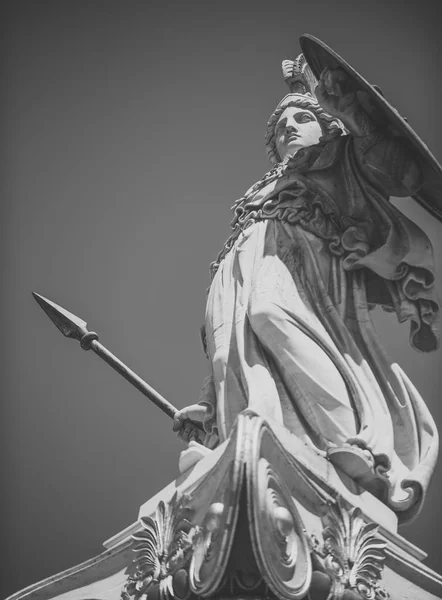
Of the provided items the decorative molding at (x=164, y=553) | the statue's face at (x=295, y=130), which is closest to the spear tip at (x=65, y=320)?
the statue's face at (x=295, y=130)

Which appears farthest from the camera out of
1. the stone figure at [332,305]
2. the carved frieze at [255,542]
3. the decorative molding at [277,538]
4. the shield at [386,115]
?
the shield at [386,115]

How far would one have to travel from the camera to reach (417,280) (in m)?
9.52

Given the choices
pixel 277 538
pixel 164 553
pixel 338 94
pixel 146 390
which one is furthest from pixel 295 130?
→ pixel 277 538

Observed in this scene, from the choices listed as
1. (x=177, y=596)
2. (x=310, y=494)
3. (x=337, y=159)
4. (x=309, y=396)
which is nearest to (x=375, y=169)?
(x=337, y=159)

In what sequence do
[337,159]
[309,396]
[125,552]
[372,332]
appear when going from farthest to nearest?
[337,159] < [372,332] < [309,396] < [125,552]

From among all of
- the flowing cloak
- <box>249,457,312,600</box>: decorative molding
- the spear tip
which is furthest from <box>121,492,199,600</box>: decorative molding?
the spear tip

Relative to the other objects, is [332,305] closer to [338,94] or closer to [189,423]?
[189,423]

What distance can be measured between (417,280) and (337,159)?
48.0 inches

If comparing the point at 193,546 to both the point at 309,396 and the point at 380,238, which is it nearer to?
the point at 309,396

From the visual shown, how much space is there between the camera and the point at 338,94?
9750 millimetres

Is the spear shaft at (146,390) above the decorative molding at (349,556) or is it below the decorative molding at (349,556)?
above

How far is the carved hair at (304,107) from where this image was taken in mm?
10867

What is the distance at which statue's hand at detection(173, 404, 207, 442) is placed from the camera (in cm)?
953

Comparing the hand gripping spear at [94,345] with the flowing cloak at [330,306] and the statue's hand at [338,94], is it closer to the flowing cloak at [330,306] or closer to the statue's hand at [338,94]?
the flowing cloak at [330,306]
